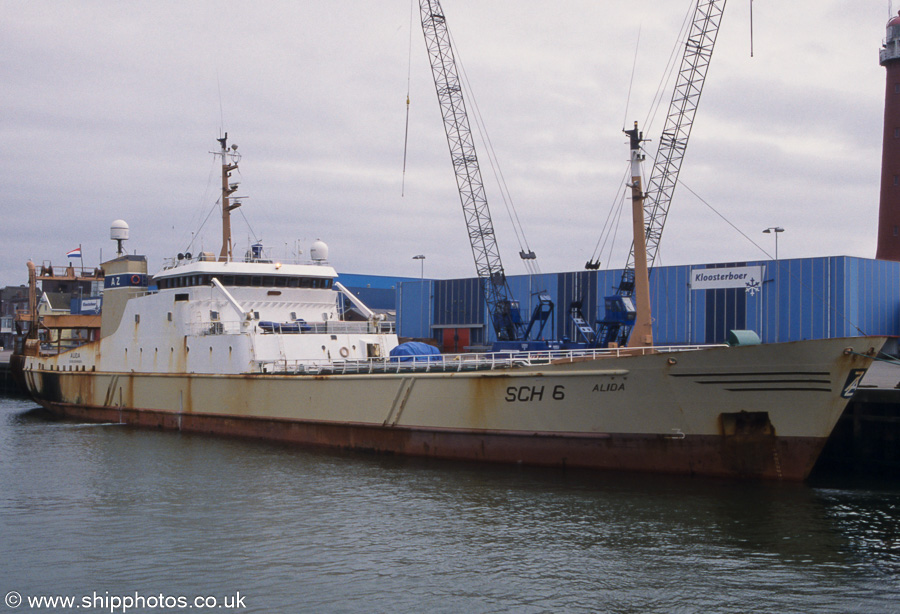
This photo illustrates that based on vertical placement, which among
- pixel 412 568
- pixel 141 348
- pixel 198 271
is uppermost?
pixel 198 271

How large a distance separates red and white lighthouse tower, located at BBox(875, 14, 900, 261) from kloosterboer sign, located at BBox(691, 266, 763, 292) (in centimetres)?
1200

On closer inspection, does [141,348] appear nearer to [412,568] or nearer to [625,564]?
[412,568]

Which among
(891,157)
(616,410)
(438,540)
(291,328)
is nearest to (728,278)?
(891,157)

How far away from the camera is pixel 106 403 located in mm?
33531

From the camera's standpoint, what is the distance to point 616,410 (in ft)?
63.8

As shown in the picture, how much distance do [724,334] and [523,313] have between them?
513 inches

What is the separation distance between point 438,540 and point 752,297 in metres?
31.8

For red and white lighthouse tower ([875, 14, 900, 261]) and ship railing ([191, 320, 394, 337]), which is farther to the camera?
red and white lighthouse tower ([875, 14, 900, 261])

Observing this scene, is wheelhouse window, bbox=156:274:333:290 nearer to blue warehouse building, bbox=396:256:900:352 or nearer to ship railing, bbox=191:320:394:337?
ship railing, bbox=191:320:394:337

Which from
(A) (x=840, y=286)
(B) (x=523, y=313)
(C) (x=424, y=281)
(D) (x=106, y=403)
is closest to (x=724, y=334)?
(A) (x=840, y=286)

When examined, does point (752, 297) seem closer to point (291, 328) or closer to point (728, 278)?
point (728, 278)

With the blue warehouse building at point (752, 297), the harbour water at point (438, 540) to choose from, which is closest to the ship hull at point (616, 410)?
the harbour water at point (438, 540)

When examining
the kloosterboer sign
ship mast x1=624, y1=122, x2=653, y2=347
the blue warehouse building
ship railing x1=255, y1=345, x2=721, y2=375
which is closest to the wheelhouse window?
ship railing x1=255, y1=345, x2=721, y2=375

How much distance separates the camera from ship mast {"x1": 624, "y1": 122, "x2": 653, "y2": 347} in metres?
22.2
